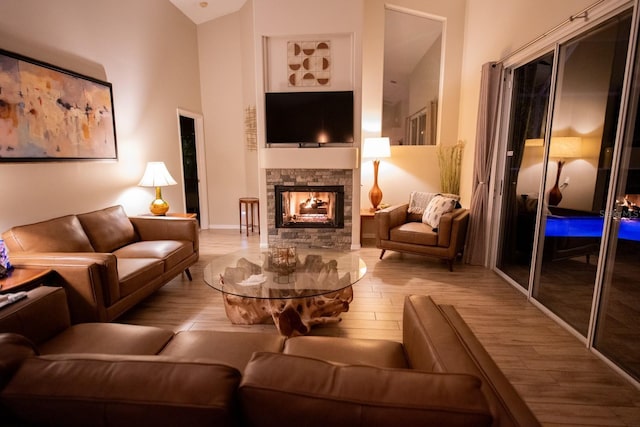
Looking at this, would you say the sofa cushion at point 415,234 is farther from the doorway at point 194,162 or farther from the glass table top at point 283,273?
the doorway at point 194,162

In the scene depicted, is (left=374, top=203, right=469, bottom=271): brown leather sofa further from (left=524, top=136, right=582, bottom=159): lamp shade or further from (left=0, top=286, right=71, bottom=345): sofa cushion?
(left=0, top=286, right=71, bottom=345): sofa cushion

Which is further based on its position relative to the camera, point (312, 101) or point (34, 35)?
point (312, 101)

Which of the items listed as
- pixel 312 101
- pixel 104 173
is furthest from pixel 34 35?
pixel 312 101

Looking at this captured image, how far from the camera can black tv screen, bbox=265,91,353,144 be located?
14.5ft

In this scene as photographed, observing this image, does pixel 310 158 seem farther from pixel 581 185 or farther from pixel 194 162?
pixel 581 185

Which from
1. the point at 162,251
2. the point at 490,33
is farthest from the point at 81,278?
the point at 490,33

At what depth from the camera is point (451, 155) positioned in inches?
190

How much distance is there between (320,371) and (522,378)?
181 centimetres

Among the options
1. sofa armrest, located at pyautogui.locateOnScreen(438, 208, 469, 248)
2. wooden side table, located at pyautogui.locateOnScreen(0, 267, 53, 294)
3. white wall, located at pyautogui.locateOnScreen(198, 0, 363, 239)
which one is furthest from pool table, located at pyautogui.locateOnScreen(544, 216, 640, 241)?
wooden side table, located at pyautogui.locateOnScreen(0, 267, 53, 294)

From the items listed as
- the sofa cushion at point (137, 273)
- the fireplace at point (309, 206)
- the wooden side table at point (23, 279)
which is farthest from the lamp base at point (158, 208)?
the wooden side table at point (23, 279)

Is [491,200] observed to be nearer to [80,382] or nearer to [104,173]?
[80,382]

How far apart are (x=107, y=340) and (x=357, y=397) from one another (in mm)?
1440

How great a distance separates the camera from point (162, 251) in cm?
307

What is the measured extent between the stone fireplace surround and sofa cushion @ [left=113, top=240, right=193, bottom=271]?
4.79 ft
